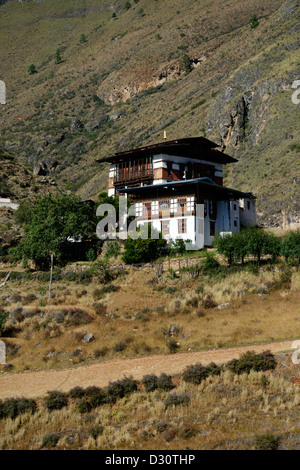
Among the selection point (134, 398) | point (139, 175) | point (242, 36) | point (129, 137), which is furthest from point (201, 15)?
point (134, 398)

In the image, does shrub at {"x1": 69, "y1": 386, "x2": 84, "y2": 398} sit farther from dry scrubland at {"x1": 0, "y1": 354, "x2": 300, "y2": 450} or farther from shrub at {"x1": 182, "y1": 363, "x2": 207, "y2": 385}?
shrub at {"x1": 182, "y1": 363, "x2": 207, "y2": 385}

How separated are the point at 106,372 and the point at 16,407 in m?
5.65

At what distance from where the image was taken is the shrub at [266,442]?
50.2 ft

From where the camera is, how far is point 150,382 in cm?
2198

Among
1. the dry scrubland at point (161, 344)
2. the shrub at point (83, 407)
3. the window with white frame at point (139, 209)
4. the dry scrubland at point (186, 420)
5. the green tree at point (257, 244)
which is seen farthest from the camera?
the window with white frame at point (139, 209)

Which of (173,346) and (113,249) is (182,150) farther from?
(173,346)

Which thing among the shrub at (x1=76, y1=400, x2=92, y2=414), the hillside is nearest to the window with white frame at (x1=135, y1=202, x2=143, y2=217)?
the hillside

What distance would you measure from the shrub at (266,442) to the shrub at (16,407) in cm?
1032

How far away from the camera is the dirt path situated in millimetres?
→ 23906

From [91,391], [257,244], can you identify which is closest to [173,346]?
[91,391]

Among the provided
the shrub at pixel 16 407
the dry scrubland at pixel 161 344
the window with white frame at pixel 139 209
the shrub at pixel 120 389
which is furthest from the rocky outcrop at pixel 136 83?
the shrub at pixel 16 407

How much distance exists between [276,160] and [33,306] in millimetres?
51058

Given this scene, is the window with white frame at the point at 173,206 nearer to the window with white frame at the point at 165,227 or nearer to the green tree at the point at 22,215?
the window with white frame at the point at 165,227
